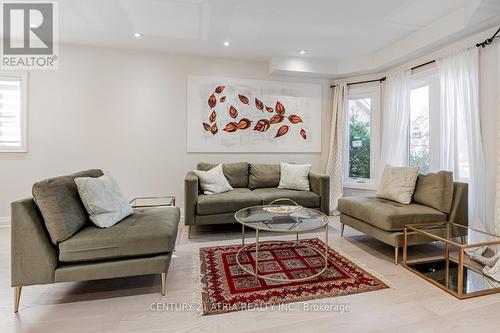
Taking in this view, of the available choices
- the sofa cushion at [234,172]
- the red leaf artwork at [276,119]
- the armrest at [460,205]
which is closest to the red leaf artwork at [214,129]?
the sofa cushion at [234,172]

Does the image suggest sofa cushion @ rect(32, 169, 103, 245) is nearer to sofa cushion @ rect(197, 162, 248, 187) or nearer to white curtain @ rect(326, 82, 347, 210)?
sofa cushion @ rect(197, 162, 248, 187)

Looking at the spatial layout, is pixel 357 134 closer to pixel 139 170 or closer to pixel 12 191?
pixel 139 170

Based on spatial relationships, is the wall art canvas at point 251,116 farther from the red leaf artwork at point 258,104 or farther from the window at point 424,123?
the window at point 424,123

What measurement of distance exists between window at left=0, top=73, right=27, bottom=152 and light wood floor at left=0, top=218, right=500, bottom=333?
2.12 m

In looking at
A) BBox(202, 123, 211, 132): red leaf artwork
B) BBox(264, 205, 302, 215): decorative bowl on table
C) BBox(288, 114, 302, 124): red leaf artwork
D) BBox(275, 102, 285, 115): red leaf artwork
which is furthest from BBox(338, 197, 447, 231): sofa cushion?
BBox(202, 123, 211, 132): red leaf artwork

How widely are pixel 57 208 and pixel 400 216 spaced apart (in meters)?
2.76

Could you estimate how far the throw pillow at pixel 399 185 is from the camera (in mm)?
2844

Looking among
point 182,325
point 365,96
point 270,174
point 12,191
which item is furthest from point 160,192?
point 365,96

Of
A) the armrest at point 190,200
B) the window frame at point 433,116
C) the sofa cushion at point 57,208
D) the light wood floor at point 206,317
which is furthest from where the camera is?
the window frame at point 433,116

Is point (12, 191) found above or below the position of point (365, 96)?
below

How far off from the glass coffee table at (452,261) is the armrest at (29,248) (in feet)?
9.07

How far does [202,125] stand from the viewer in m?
3.98

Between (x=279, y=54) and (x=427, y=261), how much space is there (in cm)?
322

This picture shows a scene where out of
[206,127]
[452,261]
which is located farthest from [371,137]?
[206,127]
